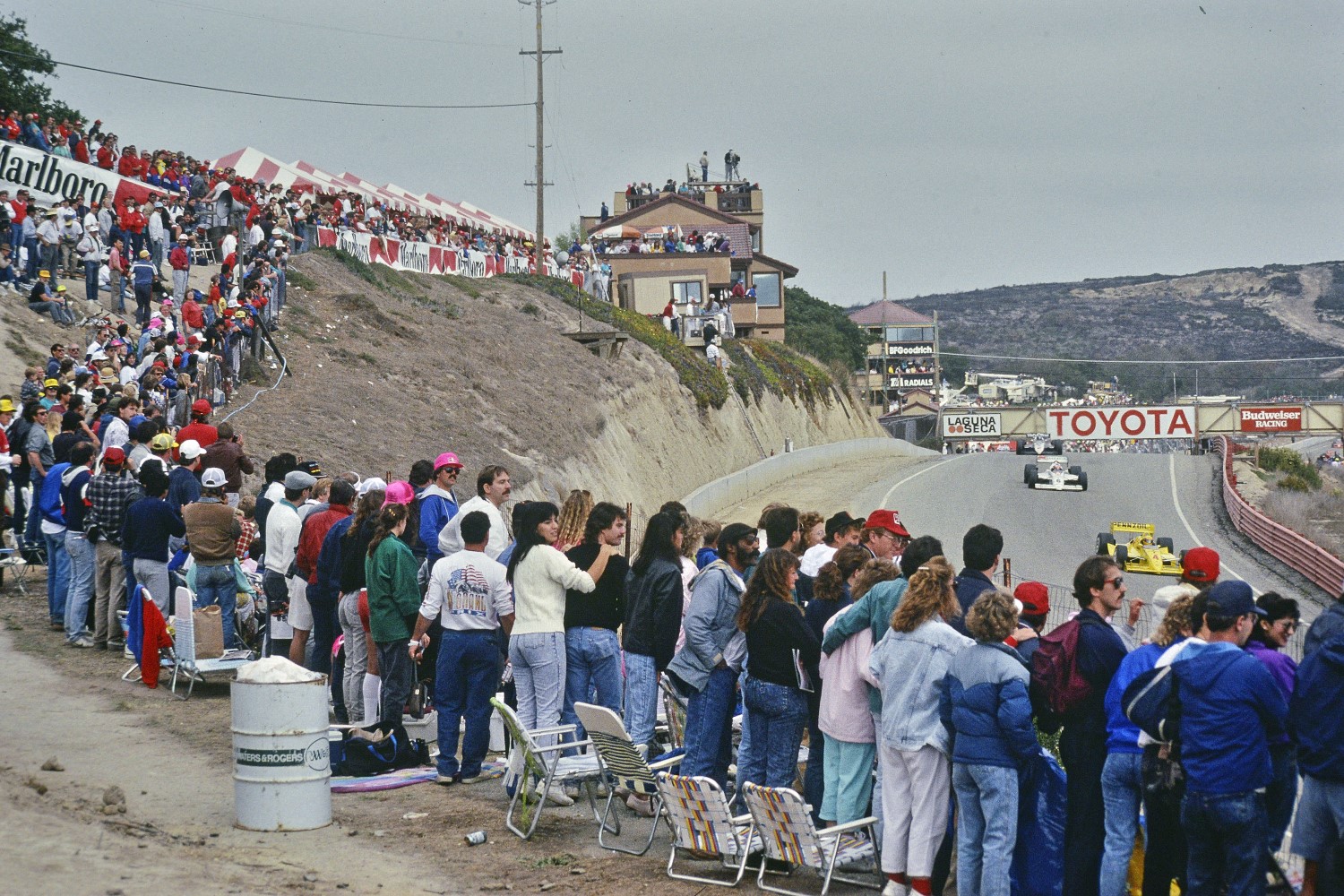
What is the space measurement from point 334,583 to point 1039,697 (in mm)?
6514

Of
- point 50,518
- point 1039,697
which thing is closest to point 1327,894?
point 1039,697

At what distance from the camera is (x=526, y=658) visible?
10.3 meters

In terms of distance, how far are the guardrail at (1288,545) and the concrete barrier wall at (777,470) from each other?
14549 mm

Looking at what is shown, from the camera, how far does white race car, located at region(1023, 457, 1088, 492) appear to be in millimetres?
50062

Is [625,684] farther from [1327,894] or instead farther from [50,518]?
[50,518]

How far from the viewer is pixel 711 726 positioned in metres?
9.52

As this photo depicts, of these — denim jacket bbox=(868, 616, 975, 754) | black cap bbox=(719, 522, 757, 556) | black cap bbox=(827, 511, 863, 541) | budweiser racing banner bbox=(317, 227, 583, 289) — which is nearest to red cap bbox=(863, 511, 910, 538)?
black cap bbox=(827, 511, 863, 541)

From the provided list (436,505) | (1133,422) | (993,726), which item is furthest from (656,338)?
(993,726)

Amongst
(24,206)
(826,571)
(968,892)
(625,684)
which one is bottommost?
(968,892)

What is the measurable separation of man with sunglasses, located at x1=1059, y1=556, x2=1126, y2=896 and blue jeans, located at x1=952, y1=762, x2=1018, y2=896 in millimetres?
346

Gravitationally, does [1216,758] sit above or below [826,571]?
below

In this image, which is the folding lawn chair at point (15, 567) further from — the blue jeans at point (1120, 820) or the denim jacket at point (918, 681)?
the blue jeans at point (1120, 820)

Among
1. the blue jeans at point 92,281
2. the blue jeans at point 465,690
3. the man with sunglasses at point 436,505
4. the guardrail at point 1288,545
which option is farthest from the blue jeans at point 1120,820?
the blue jeans at point 92,281

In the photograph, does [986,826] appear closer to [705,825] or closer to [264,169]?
[705,825]
